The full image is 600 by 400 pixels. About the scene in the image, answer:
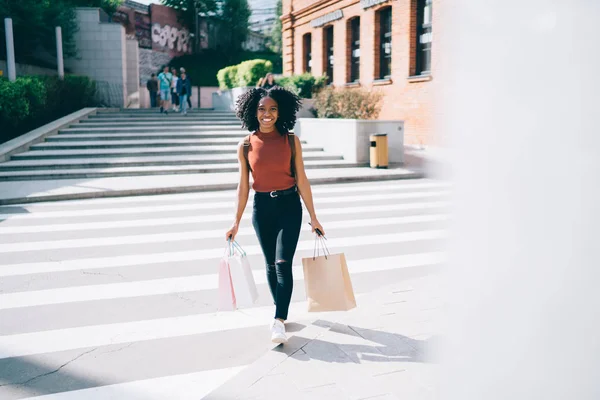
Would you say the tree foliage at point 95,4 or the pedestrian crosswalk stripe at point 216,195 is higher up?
the tree foliage at point 95,4

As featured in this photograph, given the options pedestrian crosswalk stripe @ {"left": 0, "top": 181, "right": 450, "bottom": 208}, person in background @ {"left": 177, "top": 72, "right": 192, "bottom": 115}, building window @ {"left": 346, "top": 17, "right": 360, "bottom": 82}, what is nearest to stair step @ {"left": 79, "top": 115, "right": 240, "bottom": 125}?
person in background @ {"left": 177, "top": 72, "right": 192, "bottom": 115}

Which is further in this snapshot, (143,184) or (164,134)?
(164,134)

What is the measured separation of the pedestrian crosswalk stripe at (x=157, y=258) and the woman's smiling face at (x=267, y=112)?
2.45 metres

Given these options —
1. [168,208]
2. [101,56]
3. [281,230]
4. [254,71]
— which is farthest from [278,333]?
[101,56]

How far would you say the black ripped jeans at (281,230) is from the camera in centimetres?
408

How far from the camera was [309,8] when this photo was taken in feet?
88.7

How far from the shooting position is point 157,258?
6656 millimetres

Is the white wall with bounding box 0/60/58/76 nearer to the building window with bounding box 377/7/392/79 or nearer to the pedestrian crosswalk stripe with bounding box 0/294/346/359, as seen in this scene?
the building window with bounding box 377/7/392/79

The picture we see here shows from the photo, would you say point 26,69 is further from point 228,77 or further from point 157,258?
point 157,258

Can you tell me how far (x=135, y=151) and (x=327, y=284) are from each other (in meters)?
13.5

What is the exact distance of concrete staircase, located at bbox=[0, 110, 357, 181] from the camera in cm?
1420

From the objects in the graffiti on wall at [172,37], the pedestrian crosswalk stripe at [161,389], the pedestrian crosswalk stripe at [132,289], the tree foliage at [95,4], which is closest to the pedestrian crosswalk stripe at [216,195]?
the pedestrian crosswalk stripe at [132,289]

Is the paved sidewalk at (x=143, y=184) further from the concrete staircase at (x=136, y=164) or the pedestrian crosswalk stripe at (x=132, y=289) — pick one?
the pedestrian crosswalk stripe at (x=132, y=289)

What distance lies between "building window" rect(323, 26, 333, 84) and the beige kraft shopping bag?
2289 centimetres
